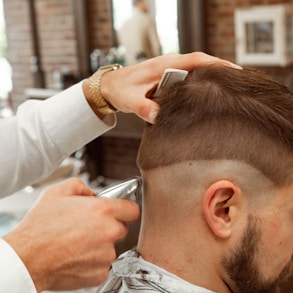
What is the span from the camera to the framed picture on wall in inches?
132

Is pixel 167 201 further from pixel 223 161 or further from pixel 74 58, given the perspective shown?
pixel 74 58

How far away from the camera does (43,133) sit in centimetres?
134

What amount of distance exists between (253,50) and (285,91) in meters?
2.63

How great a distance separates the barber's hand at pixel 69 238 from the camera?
0.85 m

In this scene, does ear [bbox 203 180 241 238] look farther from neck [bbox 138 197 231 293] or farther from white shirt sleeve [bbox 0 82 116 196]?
white shirt sleeve [bbox 0 82 116 196]

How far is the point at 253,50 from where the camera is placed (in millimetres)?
3543

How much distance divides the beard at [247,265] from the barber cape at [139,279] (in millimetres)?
65

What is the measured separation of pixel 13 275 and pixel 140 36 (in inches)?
136

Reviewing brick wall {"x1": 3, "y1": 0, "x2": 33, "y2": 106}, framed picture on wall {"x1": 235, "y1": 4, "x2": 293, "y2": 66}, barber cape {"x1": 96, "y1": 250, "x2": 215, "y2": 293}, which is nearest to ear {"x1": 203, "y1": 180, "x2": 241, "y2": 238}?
barber cape {"x1": 96, "y1": 250, "x2": 215, "y2": 293}

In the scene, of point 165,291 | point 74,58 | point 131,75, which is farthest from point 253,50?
point 165,291

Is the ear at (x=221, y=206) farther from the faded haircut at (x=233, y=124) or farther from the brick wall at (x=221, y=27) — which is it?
the brick wall at (x=221, y=27)

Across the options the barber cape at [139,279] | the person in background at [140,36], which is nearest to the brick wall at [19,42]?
the person in background at [140,36]

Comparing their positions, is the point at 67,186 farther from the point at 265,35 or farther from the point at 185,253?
the point at 265,35

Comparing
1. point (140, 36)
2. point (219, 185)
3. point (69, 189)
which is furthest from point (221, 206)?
point (140, 36)
